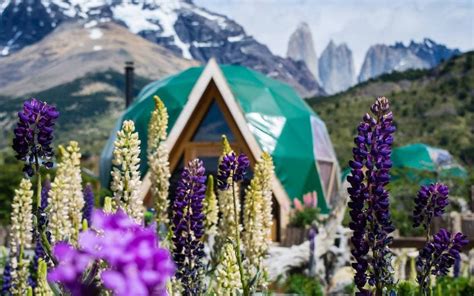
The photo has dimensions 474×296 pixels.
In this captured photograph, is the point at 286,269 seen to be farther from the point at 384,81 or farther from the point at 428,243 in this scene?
the point at 384,81

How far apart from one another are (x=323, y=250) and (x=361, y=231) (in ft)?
41.6

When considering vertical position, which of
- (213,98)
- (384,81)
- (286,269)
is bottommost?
(286,269)

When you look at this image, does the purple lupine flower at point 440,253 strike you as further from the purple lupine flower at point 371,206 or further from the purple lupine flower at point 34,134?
the purple lupine flower at point 34,134

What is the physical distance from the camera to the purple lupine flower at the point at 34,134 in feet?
11.5

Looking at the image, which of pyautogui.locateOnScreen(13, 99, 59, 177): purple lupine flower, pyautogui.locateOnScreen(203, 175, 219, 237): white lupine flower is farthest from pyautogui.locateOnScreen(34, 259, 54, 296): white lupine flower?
pyautogui.locateOnScreen(203, 175, 219, 237): white lupine flower

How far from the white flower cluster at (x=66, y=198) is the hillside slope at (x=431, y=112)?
5737cm

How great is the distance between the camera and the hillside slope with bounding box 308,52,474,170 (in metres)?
Answer: 71.6

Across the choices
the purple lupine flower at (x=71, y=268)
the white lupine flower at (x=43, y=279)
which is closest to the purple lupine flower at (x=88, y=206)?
the white lupine flower at (x=43, y=279)

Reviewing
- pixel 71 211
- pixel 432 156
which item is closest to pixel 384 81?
pixel 432 156

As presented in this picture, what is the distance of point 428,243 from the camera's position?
3566 millimetres

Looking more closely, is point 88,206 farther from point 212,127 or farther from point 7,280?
point 212,127

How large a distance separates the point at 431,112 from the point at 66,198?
3055 inches

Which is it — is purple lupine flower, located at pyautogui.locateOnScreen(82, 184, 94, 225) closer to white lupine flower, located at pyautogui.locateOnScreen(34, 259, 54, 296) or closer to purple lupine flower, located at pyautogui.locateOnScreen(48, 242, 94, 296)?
white lupine flower, located at pyautogui.locateOnScreen(34, 259, 54, 296)

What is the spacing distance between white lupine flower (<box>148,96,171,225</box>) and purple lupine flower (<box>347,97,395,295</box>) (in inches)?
84.7
